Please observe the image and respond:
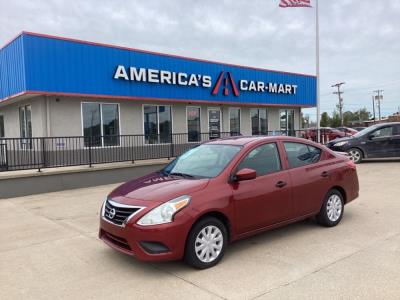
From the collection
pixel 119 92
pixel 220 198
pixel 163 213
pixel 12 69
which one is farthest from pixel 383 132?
pixel 12 69

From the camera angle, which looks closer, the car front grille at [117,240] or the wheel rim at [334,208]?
the car front grille at [117,240]

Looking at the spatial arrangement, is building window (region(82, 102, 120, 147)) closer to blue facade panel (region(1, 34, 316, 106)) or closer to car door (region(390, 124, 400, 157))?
blue facade panel (region(1, 34, 316, 106))

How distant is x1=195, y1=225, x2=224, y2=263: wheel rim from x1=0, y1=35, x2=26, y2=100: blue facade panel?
9592 millimetres

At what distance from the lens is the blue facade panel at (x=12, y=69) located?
1171cm

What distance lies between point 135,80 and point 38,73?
12.0ft

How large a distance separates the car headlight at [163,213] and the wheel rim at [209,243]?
425 millimetres

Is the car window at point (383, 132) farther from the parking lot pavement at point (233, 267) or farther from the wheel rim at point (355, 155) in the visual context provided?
the parking lot pavement at point (233, 267)

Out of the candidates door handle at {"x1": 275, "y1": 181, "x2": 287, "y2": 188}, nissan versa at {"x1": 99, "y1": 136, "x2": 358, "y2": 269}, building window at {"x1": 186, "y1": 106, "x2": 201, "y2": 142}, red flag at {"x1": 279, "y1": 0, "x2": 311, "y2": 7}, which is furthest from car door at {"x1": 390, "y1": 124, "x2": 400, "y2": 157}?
door handle at {"x1": 275, "y1": 181, "x2": 287, "y2": 188}

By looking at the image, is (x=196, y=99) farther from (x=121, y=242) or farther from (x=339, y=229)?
(x=121, y=242)

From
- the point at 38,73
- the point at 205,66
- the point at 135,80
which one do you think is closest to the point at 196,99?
the point at 205,66

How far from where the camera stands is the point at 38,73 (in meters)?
11.7

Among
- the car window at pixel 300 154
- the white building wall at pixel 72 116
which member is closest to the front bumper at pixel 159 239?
the car window at pixel 300 154

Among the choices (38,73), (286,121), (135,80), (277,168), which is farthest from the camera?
(286,121)

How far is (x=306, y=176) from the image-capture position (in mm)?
5715
